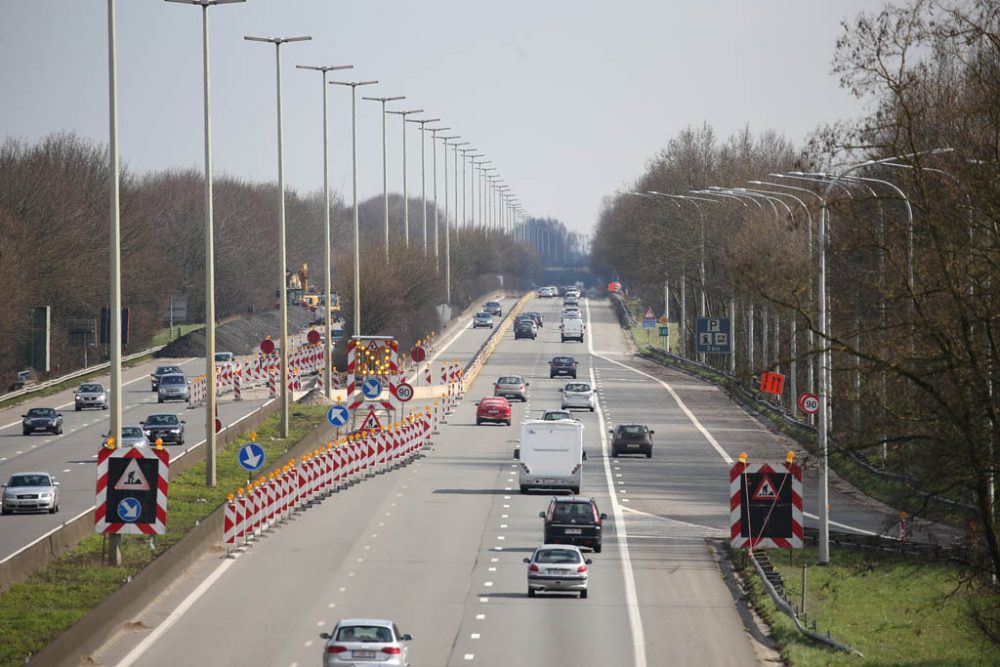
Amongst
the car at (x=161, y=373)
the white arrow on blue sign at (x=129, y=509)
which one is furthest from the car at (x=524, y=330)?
the white arrow on blue sign at (x=129, y=509)

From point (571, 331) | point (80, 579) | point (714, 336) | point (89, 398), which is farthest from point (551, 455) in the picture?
point (571, 331)

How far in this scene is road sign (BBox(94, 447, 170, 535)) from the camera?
36.1 m

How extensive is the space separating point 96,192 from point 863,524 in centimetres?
8333

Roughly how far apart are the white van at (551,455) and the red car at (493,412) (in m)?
23.3

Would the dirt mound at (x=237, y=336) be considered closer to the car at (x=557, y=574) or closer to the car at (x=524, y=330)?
the car at (x=524, y=330)

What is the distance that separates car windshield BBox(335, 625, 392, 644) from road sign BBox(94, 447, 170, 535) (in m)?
10.7

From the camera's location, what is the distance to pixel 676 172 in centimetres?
13050

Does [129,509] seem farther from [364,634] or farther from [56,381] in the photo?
[56,381]

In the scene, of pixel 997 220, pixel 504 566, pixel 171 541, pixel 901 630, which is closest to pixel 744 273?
pixel 997 220

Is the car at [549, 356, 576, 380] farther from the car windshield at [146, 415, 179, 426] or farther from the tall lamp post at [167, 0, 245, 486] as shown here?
the tall lamp post at [167, 0, 245, 486]

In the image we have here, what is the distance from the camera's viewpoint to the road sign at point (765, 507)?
118ft

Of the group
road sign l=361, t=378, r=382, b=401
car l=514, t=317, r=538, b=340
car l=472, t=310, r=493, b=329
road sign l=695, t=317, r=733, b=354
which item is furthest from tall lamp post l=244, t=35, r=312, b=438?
car l=472, t=310, r=493, b=329

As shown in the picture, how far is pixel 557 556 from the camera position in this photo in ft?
118

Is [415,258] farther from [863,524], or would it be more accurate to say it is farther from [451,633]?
[451,633]
